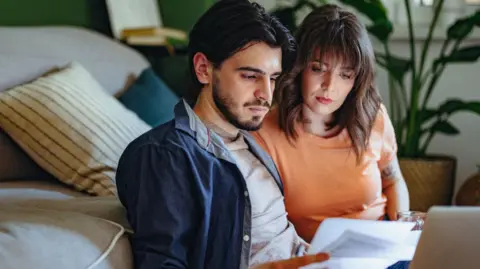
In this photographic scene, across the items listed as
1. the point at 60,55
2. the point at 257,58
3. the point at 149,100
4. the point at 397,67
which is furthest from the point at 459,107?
the point at 257,58

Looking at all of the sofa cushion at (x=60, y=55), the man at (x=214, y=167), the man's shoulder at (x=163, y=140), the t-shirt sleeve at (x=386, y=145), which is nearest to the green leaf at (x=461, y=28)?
the t-shirt sleeve at (x=386, y=145)

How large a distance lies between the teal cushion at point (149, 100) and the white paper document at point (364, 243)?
2.98ft

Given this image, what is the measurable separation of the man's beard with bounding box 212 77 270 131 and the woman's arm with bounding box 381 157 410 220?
508 millimetres

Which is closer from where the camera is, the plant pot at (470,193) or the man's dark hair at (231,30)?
the man's dark hair at (231,30)

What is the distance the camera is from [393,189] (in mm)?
1521

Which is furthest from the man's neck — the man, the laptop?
the laptop

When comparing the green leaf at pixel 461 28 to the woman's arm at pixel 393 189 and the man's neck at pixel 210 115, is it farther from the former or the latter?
the man's neck at pixel 210 115

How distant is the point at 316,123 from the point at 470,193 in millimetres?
1188

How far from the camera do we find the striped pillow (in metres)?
1.54

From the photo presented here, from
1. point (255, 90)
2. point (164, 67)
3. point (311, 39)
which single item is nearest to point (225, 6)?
point (255, 90)

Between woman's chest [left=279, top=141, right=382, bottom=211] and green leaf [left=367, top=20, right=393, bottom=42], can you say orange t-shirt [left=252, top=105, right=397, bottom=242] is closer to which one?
woman's chest [left=279, top=141, right=382, bottom=211]

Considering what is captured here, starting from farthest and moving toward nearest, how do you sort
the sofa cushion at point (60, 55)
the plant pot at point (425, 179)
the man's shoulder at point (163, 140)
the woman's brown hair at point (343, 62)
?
the plant pot at point (425, 179) < the sofa cushion at point (60, 55) < the woman's brown hair at point (343, 62) < the man's shoulder at point (163, 140)

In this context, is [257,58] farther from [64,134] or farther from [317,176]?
[64,134]

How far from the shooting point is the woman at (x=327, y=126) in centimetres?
130
